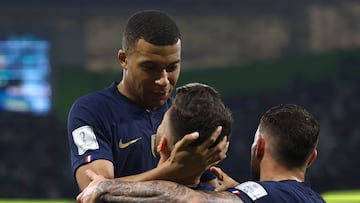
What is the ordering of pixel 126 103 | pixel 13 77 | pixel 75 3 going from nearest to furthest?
pixel 126 103, pixel 13 77, pixel 75 3

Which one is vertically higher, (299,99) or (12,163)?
(299,99)

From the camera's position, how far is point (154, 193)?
8.79 feet

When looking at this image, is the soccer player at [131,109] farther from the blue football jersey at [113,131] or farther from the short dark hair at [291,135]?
the short dark hair at [291,135]

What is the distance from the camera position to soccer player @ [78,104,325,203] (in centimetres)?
271

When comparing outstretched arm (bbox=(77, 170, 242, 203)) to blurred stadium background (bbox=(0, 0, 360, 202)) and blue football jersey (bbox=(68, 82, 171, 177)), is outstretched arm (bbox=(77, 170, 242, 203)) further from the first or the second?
blurred stadium background (bbox=(0, 0, 360, 202))

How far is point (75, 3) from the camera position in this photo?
18297 mm

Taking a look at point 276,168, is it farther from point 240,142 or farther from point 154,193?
point 240,142

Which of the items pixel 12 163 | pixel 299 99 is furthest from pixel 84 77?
pixel 299 99

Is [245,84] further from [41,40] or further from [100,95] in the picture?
[100,95]

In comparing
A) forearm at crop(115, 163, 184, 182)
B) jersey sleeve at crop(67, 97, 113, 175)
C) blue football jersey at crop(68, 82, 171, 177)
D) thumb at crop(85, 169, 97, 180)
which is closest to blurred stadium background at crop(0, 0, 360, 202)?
blue football jersey at crop(68, 82, 171, 177)

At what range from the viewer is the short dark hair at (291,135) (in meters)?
2.88

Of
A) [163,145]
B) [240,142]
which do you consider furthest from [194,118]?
[240,142]

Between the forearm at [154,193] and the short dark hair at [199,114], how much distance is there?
0.18m

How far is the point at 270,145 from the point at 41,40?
48.2 feet
